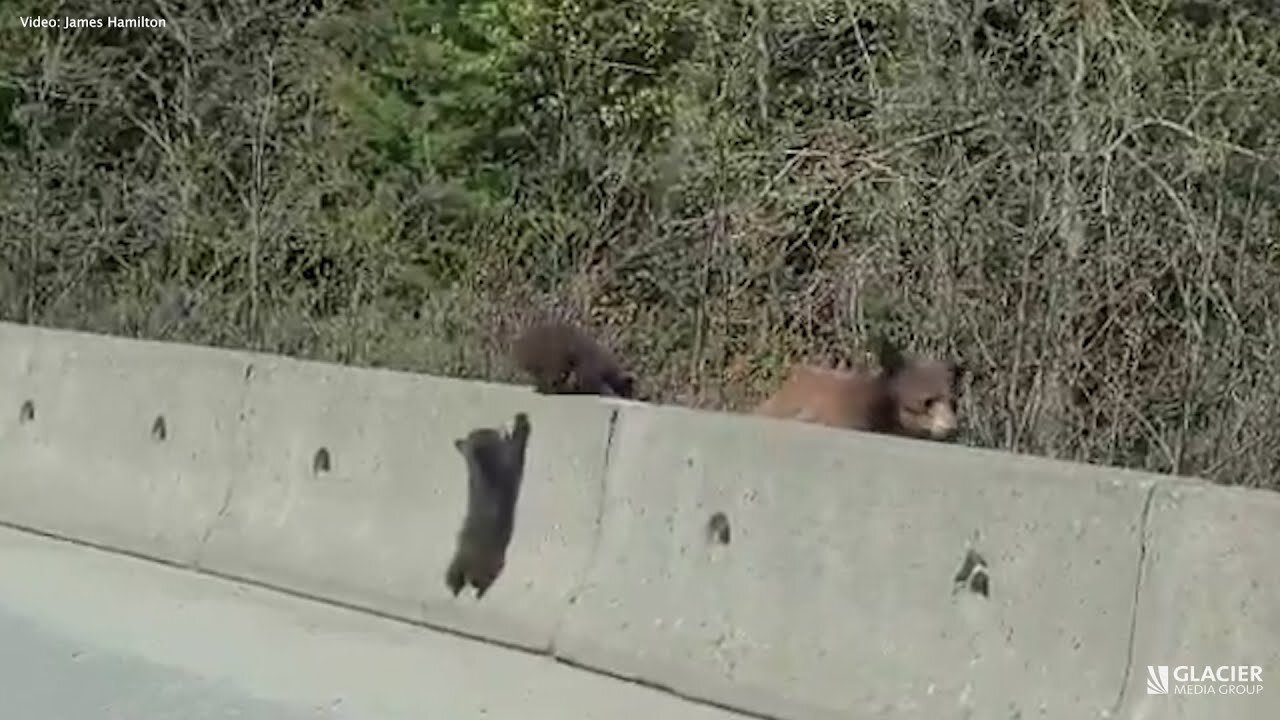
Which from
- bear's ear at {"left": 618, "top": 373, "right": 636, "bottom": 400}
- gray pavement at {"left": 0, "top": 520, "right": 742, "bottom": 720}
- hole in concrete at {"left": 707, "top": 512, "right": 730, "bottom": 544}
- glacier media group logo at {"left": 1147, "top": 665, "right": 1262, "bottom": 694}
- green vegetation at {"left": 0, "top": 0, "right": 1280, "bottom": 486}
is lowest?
gray pavement at {"left": 0, "top": 520, "right": 742, "bottom": 720}

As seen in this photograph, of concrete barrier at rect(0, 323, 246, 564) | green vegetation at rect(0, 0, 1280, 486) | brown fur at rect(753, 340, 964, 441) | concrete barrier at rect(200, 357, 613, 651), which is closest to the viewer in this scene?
concrete barrier at rect(200, 357, 613, 651)

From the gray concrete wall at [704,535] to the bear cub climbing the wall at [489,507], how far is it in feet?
0.20

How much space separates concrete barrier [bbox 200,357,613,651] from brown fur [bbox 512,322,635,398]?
35cm

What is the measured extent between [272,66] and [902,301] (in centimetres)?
917

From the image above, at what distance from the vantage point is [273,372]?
10.0 metres

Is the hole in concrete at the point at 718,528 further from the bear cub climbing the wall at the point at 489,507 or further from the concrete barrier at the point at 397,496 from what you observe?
the bear cub climbing the wall at the point at 489,507

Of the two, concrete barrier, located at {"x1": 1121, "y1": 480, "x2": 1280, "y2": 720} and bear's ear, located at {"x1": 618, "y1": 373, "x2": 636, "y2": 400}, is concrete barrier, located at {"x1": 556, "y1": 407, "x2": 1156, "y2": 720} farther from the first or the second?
bear's ear, located at {"x1": 618, "y1": 373, "x2": 636, "y2": 400}

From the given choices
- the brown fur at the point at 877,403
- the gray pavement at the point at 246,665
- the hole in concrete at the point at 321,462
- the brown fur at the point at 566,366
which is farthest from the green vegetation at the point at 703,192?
the gray pavement at the point at 246,665

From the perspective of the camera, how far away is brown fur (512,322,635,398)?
9.04 metres

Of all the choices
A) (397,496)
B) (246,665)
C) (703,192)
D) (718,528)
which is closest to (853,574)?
(718,528)

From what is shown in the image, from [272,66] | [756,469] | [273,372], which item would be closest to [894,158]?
[273,372]

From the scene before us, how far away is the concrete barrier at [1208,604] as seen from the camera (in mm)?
5750

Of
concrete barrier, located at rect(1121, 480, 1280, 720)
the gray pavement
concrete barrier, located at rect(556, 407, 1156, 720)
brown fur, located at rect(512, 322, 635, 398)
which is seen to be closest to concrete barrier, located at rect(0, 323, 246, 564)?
the gray pavement

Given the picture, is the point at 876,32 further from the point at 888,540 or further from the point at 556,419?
the point at 888,540
